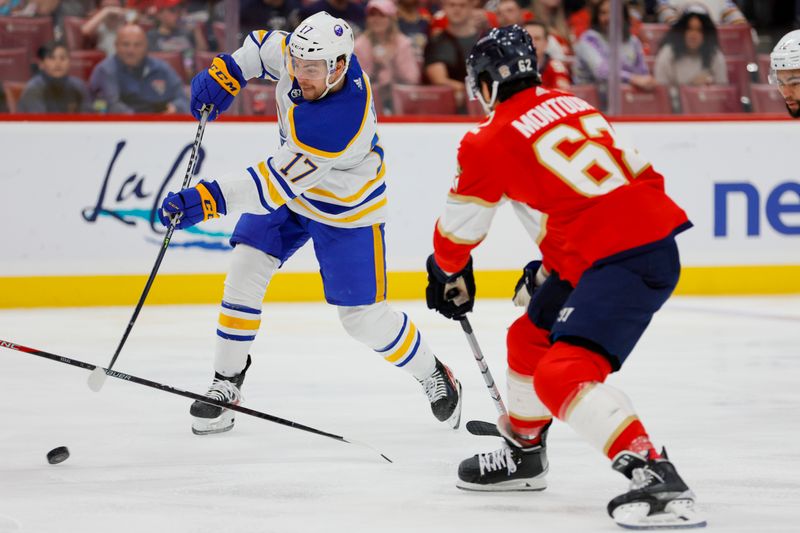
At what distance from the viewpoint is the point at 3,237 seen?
617cm

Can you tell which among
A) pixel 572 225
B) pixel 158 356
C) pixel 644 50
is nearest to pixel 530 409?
pixel 572 225

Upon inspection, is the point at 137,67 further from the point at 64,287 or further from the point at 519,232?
the point at 519,232

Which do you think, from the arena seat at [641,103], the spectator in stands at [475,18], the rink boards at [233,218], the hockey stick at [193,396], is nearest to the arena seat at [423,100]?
the rink boards at [233,218]

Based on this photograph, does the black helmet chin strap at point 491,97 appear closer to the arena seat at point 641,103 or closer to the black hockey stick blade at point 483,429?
the black hockey stick blade at point 483,429

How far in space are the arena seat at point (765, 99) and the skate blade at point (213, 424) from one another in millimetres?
4435

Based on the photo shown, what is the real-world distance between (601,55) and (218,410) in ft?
13.2

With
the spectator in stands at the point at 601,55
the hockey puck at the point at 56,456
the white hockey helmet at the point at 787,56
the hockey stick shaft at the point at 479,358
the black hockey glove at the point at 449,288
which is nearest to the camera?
the black hockey glove at the point at 449,288

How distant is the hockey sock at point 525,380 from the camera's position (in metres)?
2.86

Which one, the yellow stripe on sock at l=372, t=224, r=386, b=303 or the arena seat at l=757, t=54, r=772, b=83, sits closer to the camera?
the yellow stripe on sock at l=372, t=224, r=386, b=303

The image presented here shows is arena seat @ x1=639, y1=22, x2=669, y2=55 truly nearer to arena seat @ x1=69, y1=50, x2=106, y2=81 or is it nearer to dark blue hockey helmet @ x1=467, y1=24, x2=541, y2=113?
arena seat @ x1=69, y1=50, x2=106, y2=81

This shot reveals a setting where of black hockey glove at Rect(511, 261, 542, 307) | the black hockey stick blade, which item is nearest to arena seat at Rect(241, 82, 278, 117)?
the black hockey stick blade

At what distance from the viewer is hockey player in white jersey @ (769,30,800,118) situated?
349 centimetres

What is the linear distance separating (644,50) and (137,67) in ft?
9.12

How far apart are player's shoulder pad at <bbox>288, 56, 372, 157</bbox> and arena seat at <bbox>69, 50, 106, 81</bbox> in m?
3.21
